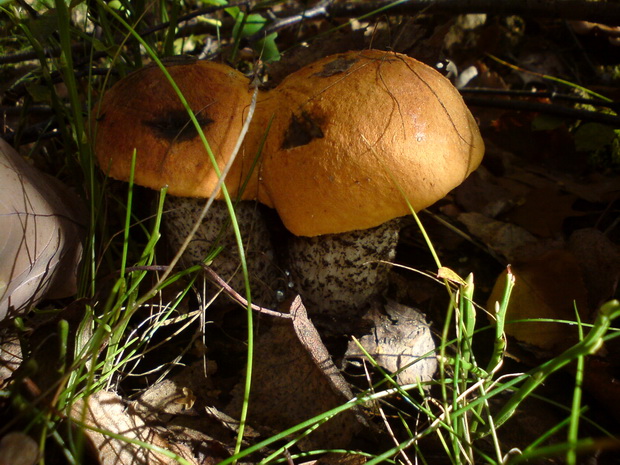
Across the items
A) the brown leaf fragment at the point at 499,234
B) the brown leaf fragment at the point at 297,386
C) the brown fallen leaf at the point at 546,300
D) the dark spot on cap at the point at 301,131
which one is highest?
the dark spot on cap at the point at 301,131

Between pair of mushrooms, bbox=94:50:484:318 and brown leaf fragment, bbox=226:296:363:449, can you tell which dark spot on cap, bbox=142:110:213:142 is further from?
brown leaf fragment, bbox=226:296:363:449

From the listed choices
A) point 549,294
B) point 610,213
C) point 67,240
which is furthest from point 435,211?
point 67,240

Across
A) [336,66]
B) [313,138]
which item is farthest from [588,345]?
[336,66]

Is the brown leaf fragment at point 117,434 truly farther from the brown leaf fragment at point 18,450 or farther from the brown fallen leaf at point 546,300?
the brown fallen leaf at point 546,300

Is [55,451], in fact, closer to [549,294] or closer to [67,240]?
[67,240]

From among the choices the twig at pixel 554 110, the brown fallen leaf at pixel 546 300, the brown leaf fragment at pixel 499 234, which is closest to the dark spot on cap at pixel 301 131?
the brown fallen leaf at pixel 546 300

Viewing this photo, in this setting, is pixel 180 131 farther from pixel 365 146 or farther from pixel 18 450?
pixel 18 450

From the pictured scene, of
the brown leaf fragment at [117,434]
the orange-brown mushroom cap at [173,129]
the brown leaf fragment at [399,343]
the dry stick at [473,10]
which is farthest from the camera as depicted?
the dry stick at [473,10]
